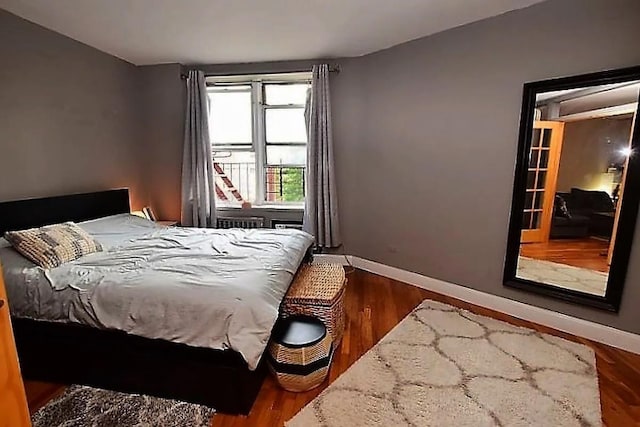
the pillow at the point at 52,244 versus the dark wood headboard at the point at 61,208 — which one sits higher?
the dark wood headboard at the point at 61,208

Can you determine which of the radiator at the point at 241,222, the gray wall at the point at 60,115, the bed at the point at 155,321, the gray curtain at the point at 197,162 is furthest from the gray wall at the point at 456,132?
the gray wall at the point at 60,115

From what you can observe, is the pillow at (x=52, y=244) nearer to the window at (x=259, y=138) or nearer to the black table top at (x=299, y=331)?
the black table top at (x=299, y=331)

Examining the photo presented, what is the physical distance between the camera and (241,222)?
14.9 ft

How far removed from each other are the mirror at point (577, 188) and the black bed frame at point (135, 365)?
7.86 feet

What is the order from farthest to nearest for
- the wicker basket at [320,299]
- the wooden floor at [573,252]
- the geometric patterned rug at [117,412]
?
the wooden floor at [573,252]
the wicker basket at [320,299]
the geometric patterned rug at [117,412]

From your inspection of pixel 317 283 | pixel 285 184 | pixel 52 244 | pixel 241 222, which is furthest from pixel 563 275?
pixel 52 244

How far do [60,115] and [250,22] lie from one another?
6.53 feet

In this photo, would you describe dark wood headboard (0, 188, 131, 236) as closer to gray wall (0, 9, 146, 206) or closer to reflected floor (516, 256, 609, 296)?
gray wall (0, 9, 146, 206)

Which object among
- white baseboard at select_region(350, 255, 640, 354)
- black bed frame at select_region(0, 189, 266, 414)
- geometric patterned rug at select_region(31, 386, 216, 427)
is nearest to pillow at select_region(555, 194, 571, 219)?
white baseboard at select_region(350, 255, 640, 354)

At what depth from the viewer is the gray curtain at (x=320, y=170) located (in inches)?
159

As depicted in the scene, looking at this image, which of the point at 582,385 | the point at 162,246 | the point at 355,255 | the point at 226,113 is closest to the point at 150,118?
the point at 226,113

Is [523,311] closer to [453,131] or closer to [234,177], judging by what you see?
[453,131]

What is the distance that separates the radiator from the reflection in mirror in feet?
9.45

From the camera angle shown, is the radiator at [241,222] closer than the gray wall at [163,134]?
No
